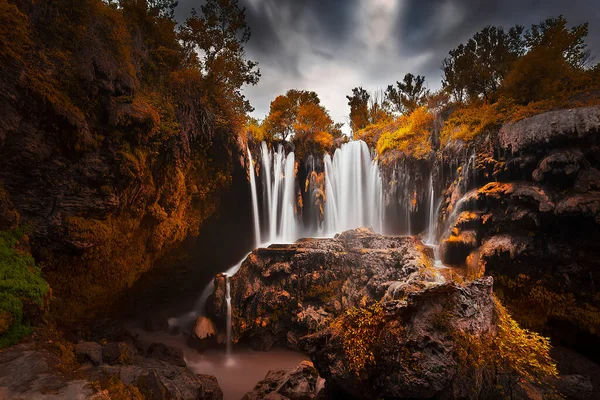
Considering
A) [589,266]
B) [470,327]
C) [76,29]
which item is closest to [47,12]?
[76,29]

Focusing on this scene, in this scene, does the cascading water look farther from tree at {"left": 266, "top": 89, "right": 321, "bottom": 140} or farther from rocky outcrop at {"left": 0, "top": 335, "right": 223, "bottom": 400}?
rocky outcrop at {"left": 0, "top": 335, "right": 223, "bottom": 400}

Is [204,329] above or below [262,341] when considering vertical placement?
above

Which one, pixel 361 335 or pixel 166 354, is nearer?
pixel 361 335

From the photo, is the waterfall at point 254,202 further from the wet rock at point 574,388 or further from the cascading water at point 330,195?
the wet rock at point 574,388

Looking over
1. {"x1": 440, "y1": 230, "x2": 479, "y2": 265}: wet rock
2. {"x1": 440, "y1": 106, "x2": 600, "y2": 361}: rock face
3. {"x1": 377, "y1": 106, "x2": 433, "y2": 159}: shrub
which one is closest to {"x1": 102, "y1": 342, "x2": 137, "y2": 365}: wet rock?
{"x1": 440, "y1": 106, "x2": 600, "y2": 361}: rock face

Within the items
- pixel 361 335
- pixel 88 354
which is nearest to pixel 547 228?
pixel 361 335

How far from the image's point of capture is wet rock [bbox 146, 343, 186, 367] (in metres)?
9.96

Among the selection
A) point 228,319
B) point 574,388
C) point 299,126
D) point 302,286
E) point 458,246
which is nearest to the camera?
point 574,388

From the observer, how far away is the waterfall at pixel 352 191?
2019 cm

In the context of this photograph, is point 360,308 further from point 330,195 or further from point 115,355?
point 330,195

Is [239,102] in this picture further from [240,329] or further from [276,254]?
[240,329]

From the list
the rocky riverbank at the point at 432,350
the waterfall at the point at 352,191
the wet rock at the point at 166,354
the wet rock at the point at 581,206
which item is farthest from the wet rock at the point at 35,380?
the waterfall at the point at 352,191

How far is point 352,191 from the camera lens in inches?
827

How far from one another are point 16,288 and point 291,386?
764 centimetres
